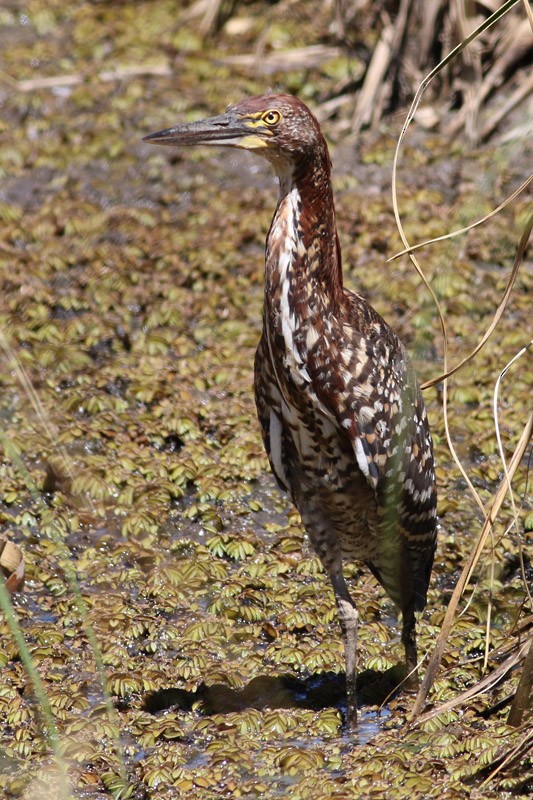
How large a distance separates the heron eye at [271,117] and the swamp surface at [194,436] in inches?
33.4

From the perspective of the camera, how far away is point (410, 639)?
17.1 feet

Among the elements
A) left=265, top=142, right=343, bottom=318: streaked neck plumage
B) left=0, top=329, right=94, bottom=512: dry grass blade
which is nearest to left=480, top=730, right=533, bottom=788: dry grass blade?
left=265, top=142, right=343, bottom=318: streaked neck plumage

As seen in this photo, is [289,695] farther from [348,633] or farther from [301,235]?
[301,235]

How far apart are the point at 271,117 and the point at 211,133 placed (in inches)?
10.3

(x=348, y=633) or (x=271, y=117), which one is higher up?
(x=271, y=117)

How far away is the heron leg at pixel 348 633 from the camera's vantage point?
500cm

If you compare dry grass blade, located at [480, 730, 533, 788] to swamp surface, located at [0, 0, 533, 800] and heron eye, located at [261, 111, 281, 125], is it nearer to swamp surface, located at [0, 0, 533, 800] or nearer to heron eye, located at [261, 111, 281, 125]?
swamp surface, located at [0, 0, 533, 800]

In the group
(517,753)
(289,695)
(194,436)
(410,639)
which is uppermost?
(194,436)

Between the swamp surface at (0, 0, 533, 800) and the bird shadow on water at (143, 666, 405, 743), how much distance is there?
0.5 inches

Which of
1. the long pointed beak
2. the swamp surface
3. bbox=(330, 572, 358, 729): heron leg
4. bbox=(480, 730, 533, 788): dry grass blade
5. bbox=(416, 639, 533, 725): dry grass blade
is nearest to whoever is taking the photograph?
bbox=(480, 730, 533, 788): dry grass blade

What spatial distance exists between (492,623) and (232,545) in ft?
4.72

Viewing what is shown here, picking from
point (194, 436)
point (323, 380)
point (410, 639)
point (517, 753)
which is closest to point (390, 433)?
point (323, 380)

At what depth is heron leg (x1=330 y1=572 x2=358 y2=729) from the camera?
16.4ft

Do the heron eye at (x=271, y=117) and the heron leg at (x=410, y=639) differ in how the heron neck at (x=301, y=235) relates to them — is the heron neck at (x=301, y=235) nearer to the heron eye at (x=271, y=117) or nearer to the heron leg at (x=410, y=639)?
the heron eye at (x=271, y=117)
